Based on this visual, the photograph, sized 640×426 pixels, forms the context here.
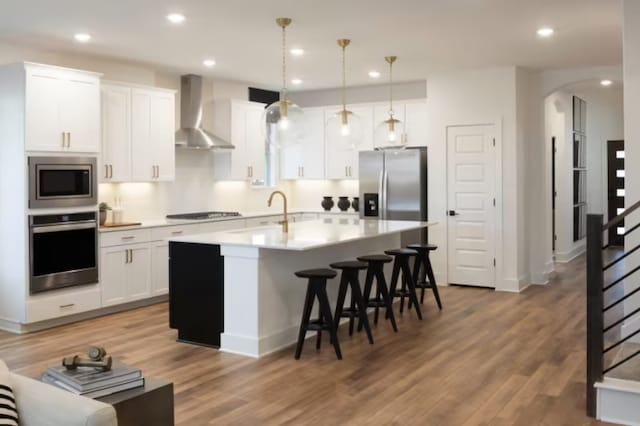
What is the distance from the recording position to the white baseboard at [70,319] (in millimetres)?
5832

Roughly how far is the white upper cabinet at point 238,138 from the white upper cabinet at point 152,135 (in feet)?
3.58

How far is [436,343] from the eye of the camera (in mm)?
5328

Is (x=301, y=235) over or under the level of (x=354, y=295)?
over

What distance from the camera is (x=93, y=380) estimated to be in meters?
2.26

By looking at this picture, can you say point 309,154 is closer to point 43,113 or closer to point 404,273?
point 404,273

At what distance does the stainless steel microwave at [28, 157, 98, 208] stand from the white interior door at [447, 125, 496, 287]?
4431 mm

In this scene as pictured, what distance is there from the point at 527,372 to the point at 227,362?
89.1 inches

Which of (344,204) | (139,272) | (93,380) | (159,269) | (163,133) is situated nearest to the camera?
(93,380)

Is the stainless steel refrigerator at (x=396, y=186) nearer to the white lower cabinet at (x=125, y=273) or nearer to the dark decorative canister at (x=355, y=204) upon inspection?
the dark decorative canister at (x=355, y=204)

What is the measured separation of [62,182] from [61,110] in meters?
0.71

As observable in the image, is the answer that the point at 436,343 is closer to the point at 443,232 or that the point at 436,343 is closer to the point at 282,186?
the point at 443,232

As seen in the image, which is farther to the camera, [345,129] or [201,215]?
[201,215]

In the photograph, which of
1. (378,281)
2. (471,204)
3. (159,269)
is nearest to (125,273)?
(159,269)

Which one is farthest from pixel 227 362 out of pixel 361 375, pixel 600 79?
pixel 600 79
